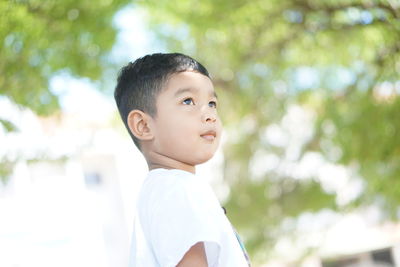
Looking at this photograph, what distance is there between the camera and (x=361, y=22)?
163 inches

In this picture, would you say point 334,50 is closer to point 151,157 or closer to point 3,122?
point 3,122

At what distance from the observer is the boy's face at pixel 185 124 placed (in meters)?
1.53

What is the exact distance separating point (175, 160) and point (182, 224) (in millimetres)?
213

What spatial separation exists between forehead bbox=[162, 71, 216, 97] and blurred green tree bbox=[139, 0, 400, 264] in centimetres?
222

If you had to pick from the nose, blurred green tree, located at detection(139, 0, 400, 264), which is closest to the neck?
the nose

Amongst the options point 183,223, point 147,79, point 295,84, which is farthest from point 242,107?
point 183,223

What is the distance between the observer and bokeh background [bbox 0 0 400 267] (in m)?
3.34

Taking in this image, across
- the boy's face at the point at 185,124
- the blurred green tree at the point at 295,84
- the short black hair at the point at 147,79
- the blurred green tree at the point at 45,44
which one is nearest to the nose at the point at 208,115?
the boy's face at the point at 185,124

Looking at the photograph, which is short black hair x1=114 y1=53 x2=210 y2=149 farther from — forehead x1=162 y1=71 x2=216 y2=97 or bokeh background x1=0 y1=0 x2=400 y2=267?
bokeh background x1=0 y1=0 x2=400 y2=267

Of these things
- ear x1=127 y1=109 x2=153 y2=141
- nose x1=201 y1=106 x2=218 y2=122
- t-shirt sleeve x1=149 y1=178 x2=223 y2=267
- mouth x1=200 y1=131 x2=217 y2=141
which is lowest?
t-shirt sleeve x1=149 y1=178 x2=223 y2=267

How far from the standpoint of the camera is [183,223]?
1370mm

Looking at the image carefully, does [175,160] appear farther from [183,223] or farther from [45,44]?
[45,44]

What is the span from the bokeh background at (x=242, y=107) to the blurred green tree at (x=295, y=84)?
1 cm

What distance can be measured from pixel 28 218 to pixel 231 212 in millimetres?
4824
